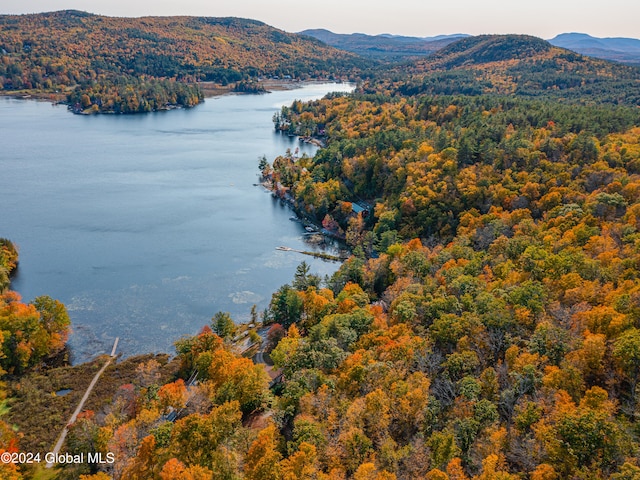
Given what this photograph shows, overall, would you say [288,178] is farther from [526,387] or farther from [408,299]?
[526,387]

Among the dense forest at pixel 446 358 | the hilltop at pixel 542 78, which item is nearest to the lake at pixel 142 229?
the dense forest at pixel 446 358

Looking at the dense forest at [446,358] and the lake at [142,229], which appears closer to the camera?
the dense forest at [446,358]

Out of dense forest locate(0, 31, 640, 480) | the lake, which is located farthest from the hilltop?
the lake

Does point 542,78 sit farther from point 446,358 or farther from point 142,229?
point 446,358

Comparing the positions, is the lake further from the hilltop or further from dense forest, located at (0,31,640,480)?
the hilltop

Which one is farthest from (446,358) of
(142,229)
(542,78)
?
(542,78)

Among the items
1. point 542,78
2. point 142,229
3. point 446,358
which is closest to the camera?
point 446,358

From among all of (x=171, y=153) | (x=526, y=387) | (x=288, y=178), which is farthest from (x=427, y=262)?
(x=171, y=153)

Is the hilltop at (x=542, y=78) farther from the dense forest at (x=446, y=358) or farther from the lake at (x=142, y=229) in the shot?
the lake at (x=142, y=229)
